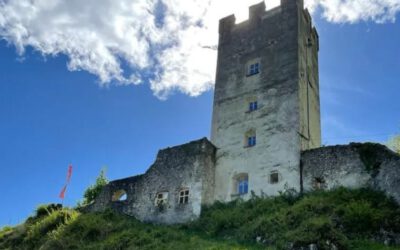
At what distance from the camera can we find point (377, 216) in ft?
65.9

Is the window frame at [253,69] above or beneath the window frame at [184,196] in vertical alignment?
above

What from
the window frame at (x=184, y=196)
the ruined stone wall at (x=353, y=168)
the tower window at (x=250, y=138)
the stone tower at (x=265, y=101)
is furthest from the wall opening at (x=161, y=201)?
the ruined stone wall at (x=353, y=168)

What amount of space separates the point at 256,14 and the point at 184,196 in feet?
42.5

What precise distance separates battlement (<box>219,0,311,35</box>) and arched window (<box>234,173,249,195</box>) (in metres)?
10.6

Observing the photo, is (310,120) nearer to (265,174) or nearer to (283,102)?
(283,102)

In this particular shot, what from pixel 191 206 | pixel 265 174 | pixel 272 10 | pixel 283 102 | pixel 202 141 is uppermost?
pixel 272 10

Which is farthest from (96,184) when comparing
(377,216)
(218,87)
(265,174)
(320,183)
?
(377,216)

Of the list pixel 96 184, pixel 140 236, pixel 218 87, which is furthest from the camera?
pixel 96 184

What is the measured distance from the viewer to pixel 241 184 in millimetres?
27844

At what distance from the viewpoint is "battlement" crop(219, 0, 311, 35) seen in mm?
31094

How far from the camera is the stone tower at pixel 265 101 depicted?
2700 centimetres

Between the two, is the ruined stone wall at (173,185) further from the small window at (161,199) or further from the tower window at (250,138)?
the tower window at (250,138)

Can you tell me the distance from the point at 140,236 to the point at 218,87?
11.4m

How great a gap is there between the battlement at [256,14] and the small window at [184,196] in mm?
11755
